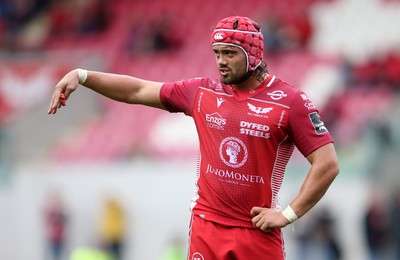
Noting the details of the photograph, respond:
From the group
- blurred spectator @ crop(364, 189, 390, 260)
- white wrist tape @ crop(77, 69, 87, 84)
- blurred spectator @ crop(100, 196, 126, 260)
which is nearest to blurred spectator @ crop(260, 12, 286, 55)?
blurred spectator @ crop(100, 196, 126, 260)

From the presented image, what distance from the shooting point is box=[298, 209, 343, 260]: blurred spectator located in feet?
46.8

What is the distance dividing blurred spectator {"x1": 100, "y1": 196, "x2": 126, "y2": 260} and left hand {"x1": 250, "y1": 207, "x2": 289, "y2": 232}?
1038 cm

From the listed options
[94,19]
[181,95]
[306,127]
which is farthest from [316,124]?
[94,19]

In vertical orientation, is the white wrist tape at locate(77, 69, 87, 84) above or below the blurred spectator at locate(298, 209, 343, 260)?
above

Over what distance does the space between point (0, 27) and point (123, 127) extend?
5.85 m

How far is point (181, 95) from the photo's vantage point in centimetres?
711

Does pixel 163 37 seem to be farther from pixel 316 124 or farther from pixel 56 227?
pixel 316 124

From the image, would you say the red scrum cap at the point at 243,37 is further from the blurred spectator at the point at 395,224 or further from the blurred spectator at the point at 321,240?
the blurred spectator at the point at 321,240

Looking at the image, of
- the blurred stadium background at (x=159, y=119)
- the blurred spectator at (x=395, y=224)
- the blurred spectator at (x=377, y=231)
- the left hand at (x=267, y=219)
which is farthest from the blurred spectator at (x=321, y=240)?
the left hand at (x=267, y=219)

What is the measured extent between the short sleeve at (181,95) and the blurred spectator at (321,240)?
24.4 ft

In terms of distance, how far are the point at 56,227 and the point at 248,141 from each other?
37.1 ft

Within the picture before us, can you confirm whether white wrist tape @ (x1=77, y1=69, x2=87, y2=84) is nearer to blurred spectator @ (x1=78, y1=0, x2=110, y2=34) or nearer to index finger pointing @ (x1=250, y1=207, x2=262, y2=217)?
index finger pointing @ (x1=250, y1=207, x2=262, y2=217)

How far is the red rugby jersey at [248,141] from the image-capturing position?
679 centimetres

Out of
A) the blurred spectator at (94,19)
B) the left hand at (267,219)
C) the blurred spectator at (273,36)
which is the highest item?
the blurred spectator at (94,19)
